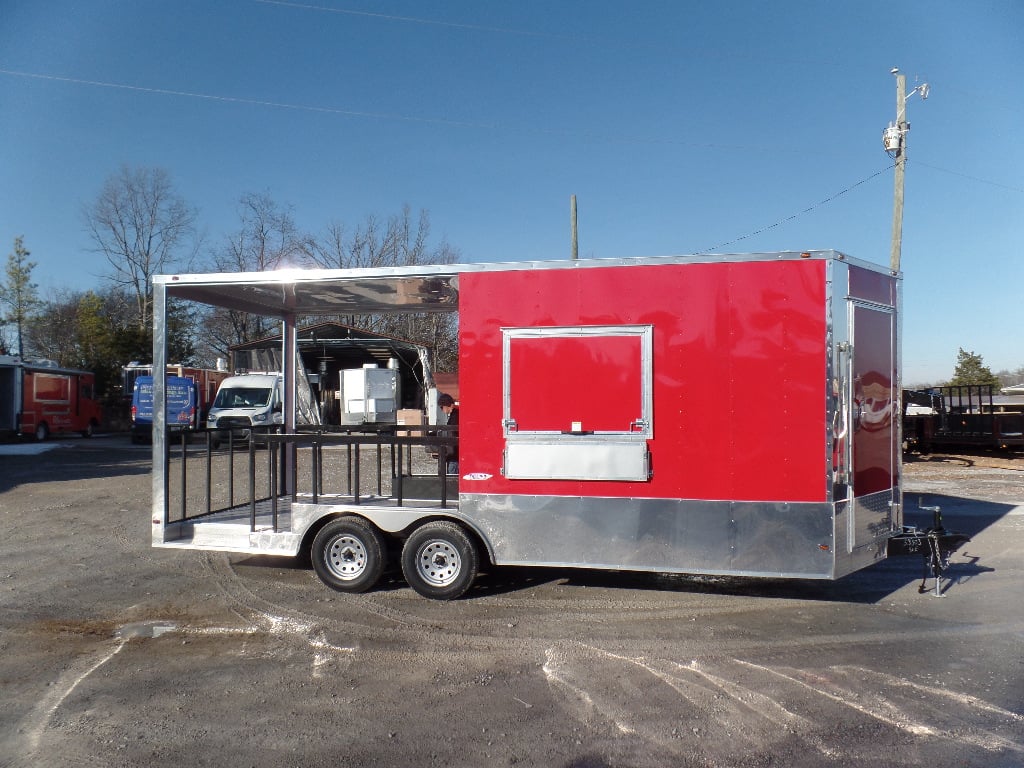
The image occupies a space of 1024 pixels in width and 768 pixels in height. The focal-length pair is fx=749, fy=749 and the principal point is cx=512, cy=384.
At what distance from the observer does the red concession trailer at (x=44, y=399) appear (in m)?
25.0

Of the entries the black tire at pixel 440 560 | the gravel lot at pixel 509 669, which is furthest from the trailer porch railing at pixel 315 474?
the gravel lot at pixel 509 669

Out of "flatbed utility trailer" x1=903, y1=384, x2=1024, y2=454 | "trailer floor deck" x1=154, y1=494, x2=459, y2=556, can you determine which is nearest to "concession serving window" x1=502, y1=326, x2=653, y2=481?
"trailer floor deck" x1=154, y1=494, x2=459, y2=556

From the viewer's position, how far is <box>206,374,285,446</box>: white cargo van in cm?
Result: 2327

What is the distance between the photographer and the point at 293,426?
8578mm

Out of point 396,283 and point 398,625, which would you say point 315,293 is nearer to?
point 396,283

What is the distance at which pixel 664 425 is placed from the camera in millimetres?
5980

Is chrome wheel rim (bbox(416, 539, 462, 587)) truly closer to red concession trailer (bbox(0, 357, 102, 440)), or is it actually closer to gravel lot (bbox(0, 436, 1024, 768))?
gravel lot (bbox(0, 436, 1024, 768))

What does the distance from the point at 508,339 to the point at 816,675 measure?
11.0ft

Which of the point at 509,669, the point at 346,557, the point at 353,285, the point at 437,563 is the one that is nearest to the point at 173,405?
the point at 353,285

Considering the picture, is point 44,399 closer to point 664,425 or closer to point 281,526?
point 281,526

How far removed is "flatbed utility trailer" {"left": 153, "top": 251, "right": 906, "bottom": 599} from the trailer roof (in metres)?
0.04

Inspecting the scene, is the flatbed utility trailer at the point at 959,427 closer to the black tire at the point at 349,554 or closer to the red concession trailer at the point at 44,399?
the black tire at the point at 349,554

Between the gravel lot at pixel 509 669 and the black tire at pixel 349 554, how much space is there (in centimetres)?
16

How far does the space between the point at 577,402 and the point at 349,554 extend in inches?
100
